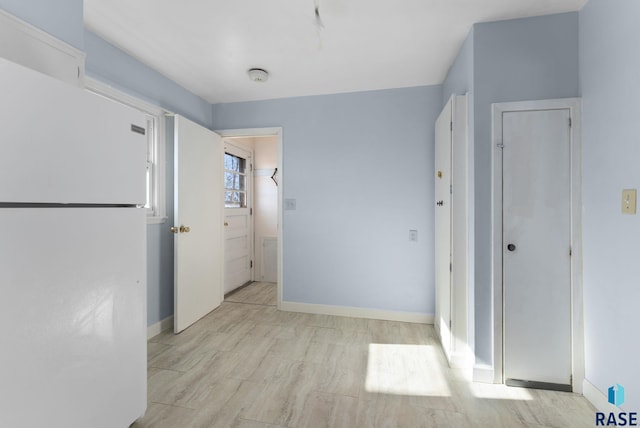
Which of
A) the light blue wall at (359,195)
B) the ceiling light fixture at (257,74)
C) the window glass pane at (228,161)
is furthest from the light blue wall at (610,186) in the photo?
the window glass pane at (228,161)

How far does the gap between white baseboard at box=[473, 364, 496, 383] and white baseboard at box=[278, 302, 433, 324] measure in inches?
39.9

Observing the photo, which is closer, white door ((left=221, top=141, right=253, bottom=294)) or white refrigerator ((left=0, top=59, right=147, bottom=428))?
white refrigerator ((left=0, top=59, right=147, bottom=428))

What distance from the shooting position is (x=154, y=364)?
2.20 m

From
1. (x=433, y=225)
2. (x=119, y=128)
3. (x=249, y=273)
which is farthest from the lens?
(x=249, y=273)

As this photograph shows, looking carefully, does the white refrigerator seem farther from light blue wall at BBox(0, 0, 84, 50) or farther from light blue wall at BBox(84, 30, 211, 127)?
light blue wall at BBox(84, 30, 211, 127)

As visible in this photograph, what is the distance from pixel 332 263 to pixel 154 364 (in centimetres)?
182

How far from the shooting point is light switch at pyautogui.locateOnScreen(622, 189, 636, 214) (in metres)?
1.43

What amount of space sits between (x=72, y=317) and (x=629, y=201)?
102 inches

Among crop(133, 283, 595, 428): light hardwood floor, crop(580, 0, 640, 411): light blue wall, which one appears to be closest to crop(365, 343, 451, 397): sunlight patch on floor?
crop(133, 283, 595, 428): light hardwood floor

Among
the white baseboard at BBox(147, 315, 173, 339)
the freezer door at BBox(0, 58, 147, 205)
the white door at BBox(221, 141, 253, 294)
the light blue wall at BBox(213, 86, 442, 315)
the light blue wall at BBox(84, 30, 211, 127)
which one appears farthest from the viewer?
the white door at BBox(221, 141, 253, 294)

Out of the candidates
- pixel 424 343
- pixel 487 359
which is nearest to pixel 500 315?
pixel 487 359

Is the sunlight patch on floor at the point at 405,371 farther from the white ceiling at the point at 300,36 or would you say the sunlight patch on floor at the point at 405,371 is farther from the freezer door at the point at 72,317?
the white ceiling at the point at 300,36

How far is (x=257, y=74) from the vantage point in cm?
269

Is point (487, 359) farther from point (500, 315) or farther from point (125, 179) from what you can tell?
point (125, 179)
